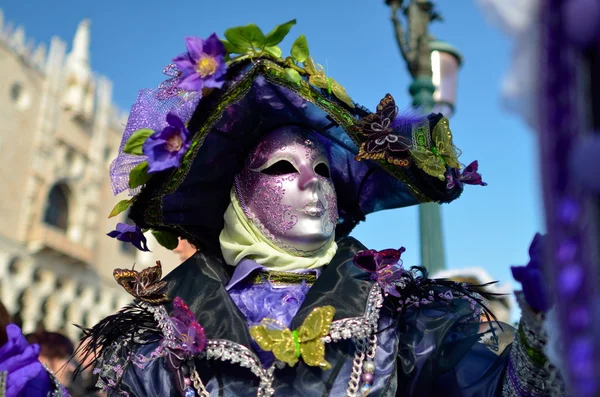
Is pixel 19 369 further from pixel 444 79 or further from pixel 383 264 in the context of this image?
pixel 444 79

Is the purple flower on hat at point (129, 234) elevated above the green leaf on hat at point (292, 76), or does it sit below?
below

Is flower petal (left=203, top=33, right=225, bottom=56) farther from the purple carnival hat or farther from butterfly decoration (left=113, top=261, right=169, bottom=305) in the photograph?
butterfly decoration (left=113, top=261, right=169, bottom=305)

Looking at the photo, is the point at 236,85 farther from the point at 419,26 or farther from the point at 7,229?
the point at 7,229

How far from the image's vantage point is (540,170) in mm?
678

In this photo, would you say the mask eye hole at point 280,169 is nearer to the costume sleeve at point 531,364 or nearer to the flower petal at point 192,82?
the flower petal at point 192,82

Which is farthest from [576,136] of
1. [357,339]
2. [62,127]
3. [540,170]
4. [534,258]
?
[62,127]

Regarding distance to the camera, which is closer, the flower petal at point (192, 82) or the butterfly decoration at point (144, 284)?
the flower petal at point (192, 82)

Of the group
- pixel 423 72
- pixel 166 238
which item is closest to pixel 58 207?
pixel 423 72

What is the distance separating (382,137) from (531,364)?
0.74 meters

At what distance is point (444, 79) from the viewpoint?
4.55 meters

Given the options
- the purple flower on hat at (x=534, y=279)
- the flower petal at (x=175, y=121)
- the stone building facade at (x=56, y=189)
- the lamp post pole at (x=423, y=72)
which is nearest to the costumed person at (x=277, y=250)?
the flower petal at (x=175, y=121)

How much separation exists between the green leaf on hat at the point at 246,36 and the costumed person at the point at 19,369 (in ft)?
2.99

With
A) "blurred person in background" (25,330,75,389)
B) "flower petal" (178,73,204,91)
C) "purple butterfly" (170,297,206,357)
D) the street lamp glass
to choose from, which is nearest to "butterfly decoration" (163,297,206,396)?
"purple butterfly" (170,297,206,357)

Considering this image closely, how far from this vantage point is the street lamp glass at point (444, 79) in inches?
176
